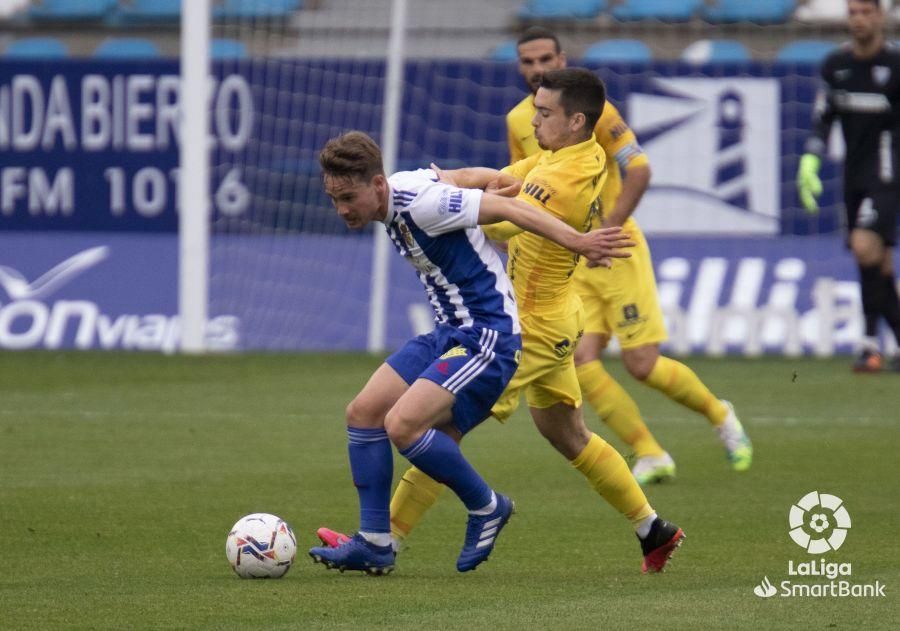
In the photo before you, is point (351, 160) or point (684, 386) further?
point (684, 386)

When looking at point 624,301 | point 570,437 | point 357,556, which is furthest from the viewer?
point 624,301

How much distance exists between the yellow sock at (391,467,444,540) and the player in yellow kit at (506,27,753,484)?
93.0 inches

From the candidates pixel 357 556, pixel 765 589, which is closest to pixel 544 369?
pixel 357 556

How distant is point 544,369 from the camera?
6.28 meters

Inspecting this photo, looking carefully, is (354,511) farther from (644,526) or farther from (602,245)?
(602,245)

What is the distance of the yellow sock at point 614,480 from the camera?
20.3 feet

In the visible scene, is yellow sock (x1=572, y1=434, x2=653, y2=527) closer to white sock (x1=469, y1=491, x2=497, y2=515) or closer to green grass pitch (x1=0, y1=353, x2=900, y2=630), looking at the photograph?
green grass pitch (x1=0, y1=353, x2=900, y2=630)

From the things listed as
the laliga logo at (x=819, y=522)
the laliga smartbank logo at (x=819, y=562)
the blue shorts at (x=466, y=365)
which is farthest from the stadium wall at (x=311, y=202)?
the blue shorts at (x=466, y=365)

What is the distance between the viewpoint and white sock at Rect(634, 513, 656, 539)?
605cm

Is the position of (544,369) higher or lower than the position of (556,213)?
lower

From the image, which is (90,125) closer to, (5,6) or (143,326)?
(143,326)

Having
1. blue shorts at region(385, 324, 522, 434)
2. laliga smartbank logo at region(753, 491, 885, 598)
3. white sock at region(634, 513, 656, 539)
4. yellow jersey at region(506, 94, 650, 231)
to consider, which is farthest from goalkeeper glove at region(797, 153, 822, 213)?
blue shorts at region(385, 324, 522, 434)

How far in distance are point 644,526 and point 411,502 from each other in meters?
0.83

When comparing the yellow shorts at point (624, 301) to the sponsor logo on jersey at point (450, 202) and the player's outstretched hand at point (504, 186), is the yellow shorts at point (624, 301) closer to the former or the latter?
the player's outstretched hand at point (504, 186)
